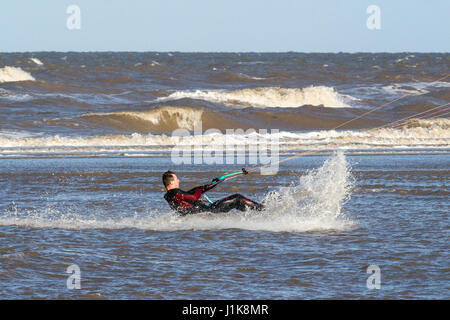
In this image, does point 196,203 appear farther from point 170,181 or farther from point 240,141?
point 240,141

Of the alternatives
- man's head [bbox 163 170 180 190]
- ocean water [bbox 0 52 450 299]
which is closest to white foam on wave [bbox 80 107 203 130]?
ocean water [bbox 0 52 450 299]

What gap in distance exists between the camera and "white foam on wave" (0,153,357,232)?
924 cm

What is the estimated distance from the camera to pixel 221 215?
31.5 feet

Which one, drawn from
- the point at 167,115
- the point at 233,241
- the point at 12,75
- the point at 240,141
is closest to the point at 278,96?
the point at 167,115

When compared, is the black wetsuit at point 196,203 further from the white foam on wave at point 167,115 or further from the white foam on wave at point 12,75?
the white foam on wave at point 12,75

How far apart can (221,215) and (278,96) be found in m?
31.4

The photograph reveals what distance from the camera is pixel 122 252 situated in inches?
302

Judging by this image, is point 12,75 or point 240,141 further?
point 12,75

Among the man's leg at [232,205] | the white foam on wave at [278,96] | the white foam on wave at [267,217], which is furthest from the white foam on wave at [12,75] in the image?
the man's leg at [232,205]

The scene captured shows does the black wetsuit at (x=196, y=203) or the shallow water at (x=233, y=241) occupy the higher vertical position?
the black wetsuit at (x=196, y=203)

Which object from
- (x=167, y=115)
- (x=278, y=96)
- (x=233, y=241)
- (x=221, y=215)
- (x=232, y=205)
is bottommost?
(x=233, y=241)

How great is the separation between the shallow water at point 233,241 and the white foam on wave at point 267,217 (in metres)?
0.02

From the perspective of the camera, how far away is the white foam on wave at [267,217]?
9.24 metres

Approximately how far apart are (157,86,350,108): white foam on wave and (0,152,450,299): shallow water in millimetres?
25291
